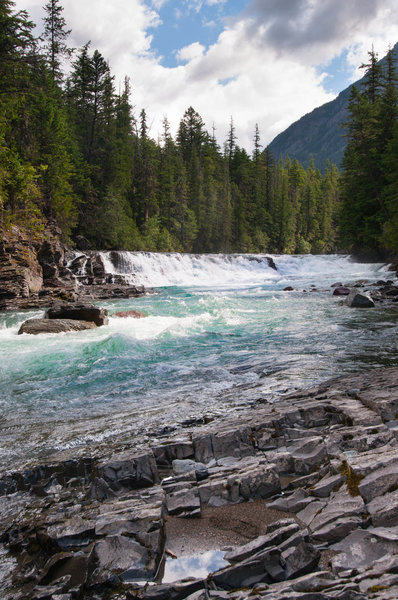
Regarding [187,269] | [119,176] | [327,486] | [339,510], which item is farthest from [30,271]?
[119,176]

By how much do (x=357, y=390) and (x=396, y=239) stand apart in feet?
73.9

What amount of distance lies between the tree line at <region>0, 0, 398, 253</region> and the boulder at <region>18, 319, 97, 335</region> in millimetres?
9970

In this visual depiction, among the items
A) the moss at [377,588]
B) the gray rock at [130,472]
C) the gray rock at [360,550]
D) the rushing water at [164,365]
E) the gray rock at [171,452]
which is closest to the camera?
the moss at [377,588]

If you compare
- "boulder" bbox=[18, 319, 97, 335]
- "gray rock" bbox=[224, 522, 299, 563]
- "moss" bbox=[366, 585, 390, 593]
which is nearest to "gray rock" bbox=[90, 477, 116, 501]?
"gray rock" bbox=[224, 522, 299, 563]

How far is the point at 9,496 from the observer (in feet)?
12.1

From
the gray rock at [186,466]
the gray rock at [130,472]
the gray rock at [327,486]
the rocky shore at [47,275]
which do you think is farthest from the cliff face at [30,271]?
the gray rock at [327,486]

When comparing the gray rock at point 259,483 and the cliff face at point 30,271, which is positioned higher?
the cliff face at point 30,271

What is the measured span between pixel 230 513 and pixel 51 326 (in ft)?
36.0

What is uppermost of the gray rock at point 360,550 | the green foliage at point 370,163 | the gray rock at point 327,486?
the green foliage at point 370,163

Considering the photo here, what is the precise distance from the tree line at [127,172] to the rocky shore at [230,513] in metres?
19.7

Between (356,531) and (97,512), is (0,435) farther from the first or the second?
(356,531)

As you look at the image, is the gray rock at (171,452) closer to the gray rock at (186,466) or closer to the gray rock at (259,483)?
the gray rock at (186,466)

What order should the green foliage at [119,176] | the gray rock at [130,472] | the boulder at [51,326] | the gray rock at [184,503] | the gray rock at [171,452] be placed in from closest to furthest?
the gray rock at [184,503] → the gray rock at [130,472] → the gray rock at [171,452] → the boulder at [51,326] → the green foliage at [119,176]

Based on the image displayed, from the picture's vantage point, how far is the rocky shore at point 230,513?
222 centimetres
